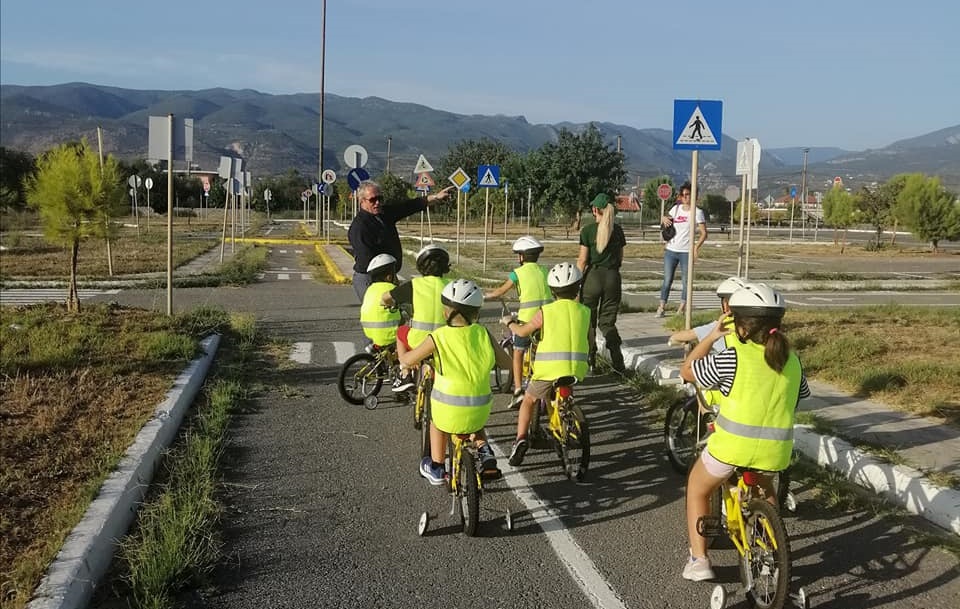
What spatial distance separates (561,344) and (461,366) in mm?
1239

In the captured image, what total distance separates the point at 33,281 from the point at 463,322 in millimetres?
17040

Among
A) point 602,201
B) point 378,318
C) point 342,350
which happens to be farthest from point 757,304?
point 342,350

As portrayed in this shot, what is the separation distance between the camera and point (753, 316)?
13.2 feet

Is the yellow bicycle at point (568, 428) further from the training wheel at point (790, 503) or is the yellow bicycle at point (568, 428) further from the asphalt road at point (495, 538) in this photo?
the training wheel at point (790, 503)

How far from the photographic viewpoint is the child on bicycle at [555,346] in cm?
598

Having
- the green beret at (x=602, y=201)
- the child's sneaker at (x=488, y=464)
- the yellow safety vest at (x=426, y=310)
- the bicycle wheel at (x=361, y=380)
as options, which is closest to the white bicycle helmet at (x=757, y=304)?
the child's sneaker at (x=488, y=464)

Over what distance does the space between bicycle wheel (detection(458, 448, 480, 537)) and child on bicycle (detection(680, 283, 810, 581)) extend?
1.34 metres

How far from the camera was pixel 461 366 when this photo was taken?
500cm

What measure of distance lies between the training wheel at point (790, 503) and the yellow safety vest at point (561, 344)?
162cm

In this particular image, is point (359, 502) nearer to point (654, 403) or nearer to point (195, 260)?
point (654, 403)

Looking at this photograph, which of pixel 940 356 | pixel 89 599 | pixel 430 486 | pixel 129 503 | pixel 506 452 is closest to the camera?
pixel 89 599

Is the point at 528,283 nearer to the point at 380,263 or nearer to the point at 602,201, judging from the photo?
the point at 380,263

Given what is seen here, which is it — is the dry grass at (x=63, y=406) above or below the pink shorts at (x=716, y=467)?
below

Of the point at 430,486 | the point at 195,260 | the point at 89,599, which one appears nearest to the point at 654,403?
the point at 430,486
